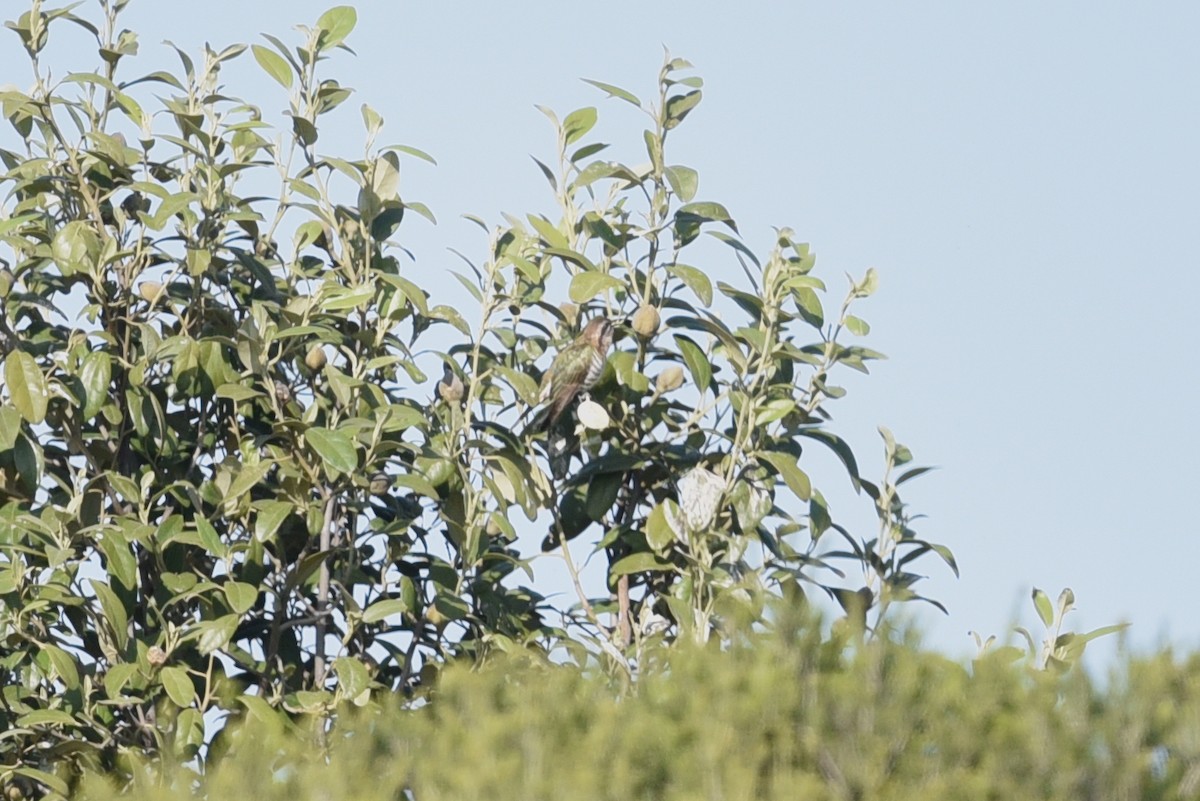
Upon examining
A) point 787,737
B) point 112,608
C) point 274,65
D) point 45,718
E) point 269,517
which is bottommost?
point 787,737

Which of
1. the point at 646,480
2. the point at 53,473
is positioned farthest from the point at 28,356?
the point at 646,480

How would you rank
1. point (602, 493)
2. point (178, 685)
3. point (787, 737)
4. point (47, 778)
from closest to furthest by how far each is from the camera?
1. point (787, 737)
2. point (47, 778)
3. point (178, 685)
4. point (602, 493)

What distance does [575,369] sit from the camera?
3.84 meters

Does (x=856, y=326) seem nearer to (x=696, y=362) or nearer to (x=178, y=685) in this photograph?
(x=696, y=362)

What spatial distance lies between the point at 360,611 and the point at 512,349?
760 mm

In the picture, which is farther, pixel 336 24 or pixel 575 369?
pixel 336 24

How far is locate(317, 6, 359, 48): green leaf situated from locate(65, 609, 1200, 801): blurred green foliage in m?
1.95

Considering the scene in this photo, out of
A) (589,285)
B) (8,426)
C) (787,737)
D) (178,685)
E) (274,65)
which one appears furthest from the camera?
(274,65)

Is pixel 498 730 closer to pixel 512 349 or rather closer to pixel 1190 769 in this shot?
pixel 1190 769

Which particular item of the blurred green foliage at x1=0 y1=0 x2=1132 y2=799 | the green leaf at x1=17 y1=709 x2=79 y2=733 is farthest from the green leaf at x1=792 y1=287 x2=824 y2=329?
the green leaf at x1=17 y1=709 x2=79 y2=733

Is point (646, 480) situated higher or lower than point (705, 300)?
lower

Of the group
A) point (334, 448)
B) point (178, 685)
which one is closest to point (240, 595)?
point (178, 685)

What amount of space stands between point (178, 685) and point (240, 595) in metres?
0.23

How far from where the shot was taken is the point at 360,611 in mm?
3820
